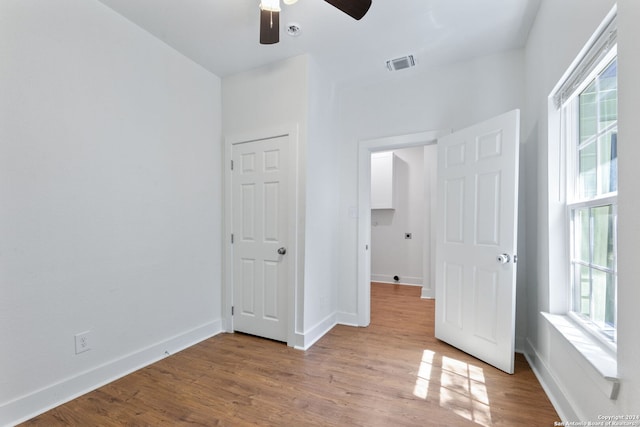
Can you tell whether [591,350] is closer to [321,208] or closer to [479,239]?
[479,239]

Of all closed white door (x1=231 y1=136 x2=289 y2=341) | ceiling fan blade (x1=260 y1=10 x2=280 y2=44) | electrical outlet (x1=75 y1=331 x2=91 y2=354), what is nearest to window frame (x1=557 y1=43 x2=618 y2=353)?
ceiling fan blade (x1=260 y1=10 x2=280 y2=44)

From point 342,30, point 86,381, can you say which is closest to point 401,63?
point 342,30

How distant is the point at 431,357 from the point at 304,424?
1.35m

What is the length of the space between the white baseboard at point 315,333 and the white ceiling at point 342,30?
269cm

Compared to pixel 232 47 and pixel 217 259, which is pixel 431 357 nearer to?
pixel 217 259

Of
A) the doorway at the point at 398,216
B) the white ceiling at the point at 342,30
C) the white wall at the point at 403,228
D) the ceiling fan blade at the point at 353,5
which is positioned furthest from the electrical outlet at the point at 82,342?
the white wall at the point at 403,228

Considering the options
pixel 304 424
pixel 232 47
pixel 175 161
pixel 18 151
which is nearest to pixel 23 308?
pixel 18 151

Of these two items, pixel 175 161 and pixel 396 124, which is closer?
pixel 175 161

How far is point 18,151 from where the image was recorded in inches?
67.8

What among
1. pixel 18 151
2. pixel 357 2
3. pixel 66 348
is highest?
pixel 357 2

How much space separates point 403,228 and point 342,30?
4.05m

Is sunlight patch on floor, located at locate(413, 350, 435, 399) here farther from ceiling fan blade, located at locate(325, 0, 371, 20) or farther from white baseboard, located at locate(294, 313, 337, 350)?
ceiling fan blade, located at locate(325, 0, 371, 20)

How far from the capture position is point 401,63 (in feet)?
9.46

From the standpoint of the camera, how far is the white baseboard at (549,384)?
5.39 ft
